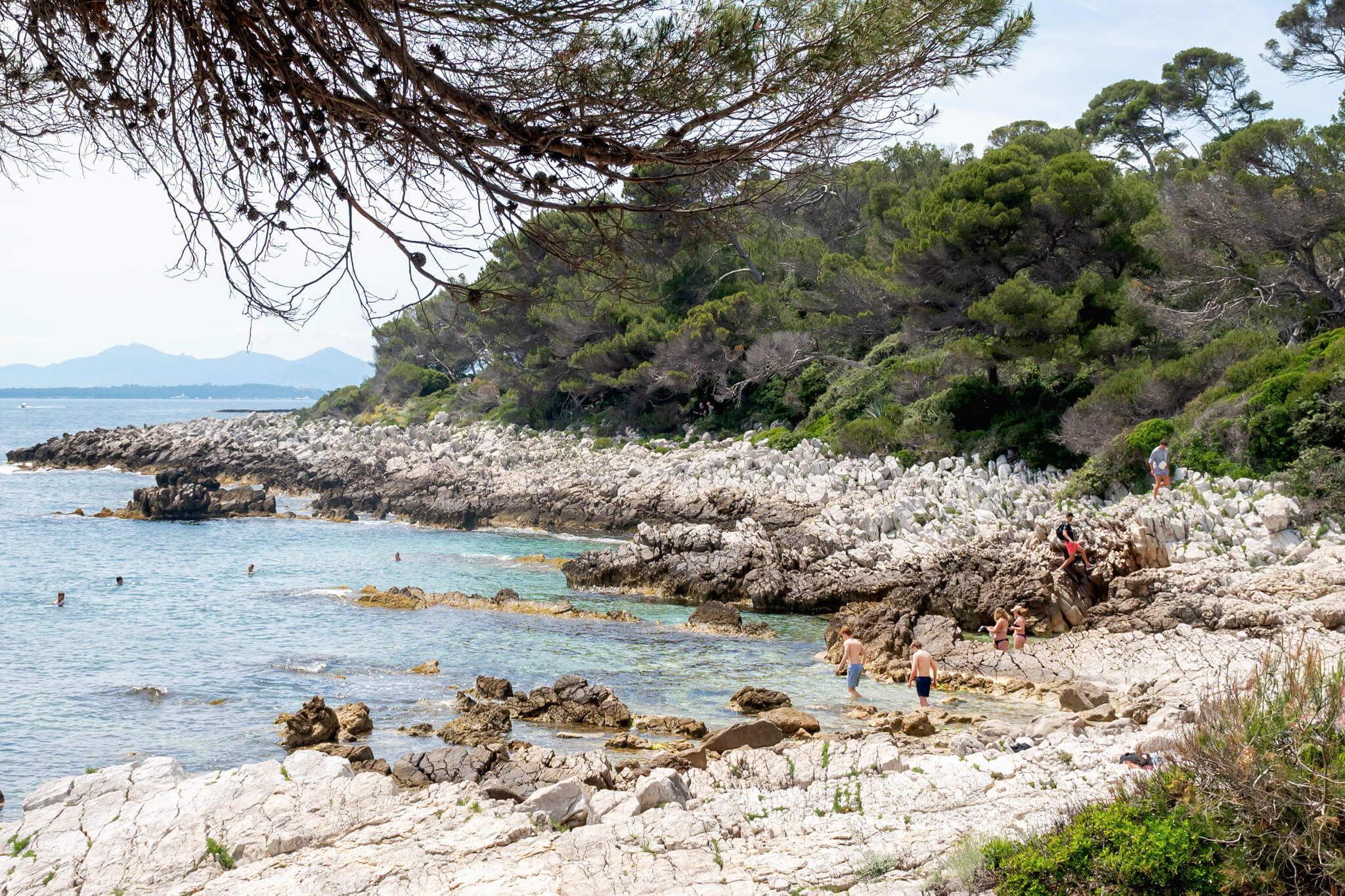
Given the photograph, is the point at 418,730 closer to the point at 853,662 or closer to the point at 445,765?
the point at 445,765

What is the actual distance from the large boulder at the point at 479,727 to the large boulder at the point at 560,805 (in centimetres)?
315

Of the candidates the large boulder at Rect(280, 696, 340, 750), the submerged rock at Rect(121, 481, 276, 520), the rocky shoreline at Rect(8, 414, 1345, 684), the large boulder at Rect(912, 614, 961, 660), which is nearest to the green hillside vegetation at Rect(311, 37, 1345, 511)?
the rocky shoreline at Rect(8, 414, 1345, 684)

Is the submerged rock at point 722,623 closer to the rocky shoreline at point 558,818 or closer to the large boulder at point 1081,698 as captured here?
the large boulder at point 1081,698

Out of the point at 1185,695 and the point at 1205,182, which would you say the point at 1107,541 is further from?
the point at 1205,182

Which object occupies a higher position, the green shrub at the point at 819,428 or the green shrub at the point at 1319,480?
Answer: the green shrub at the point at 819,428

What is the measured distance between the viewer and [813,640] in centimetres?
1537

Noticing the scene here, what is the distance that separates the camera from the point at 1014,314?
21.7 meters

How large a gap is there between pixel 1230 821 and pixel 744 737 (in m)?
5.49

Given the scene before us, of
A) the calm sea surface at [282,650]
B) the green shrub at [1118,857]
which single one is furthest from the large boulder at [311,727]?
the green shrub at [1118,857]

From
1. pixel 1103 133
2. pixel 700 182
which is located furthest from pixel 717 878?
pixel 1103 133

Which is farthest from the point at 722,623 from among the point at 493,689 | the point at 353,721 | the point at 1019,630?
the point at 353,721

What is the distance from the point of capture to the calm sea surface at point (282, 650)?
37.1 feet

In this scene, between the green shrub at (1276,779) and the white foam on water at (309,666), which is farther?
the white foam on water at (309,666)

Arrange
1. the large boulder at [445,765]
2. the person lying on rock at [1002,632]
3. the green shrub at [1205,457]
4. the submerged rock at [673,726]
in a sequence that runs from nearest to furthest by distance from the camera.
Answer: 1. the large boulder at [445,765]
2. the submerged rock at [673,726]
3. the person lying on rock at [1002,632]
4. the green shrub at [1205,457]
